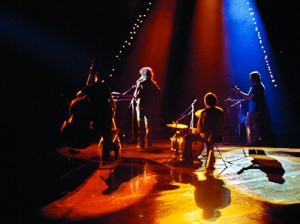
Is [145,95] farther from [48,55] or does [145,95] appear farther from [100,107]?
[48,55]

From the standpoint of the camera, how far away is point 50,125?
40.2 feet

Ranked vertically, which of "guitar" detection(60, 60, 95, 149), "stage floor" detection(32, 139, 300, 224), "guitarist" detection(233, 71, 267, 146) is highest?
"guitarist" detection(233, 71, 267, 146)

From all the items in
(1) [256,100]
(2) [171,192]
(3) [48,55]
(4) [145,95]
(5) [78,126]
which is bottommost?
(2) [171,192]

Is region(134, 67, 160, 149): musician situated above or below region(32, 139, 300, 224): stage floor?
above

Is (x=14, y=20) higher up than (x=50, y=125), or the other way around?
(x=14, y=20)

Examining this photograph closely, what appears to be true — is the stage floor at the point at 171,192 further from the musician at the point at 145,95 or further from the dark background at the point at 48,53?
the dark background at the point at 48,53

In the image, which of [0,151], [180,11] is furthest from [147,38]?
[0,151]

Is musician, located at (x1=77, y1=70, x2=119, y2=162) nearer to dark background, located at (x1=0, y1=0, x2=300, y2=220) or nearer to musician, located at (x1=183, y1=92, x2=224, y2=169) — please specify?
musician, located at (x1=183, y1=92, x2=224, y2=169)

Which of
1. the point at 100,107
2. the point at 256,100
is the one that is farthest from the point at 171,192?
the point at 256,100

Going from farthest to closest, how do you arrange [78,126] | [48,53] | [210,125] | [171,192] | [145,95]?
[48,53], [145,95], [210,125], [78,126], [171,192]

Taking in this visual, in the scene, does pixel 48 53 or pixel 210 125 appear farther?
pixel 48 53

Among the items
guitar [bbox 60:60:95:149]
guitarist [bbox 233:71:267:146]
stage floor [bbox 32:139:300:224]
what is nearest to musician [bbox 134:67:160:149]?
stage floor [bbox 32:139:300:224]

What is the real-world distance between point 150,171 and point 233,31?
13.5 metres

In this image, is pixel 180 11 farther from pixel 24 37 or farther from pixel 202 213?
pixel 202 213
